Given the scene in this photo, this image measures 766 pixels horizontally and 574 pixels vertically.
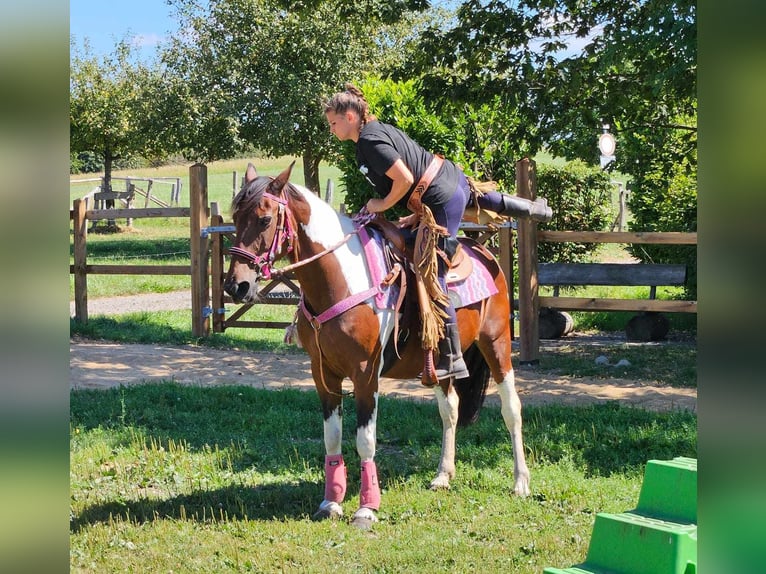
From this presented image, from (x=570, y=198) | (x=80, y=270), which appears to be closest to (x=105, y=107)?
(x=80, y=270)

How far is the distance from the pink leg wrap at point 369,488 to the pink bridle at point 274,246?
139 centimetres

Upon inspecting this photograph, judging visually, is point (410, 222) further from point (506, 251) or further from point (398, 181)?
point (506, 251)

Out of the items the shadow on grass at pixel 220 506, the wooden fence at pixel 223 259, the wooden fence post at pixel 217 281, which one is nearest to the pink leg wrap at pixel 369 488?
the shadow on grass at pixel 220 506

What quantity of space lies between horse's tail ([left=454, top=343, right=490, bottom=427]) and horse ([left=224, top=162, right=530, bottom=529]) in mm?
801

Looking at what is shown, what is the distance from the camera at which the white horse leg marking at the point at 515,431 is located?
6.00 meters

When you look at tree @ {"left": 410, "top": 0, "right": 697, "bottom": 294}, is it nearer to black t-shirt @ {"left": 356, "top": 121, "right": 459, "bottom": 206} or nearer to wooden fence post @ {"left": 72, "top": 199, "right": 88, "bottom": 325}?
black t-shirt @ {"left": 356, "top": 121, "right": 459, "bottom": 206}

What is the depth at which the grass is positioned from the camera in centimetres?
489

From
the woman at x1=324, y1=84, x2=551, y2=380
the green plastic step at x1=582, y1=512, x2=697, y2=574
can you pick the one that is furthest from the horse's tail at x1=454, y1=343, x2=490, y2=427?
the green plastic step at x1=582, y1=512, x2=697, y2=574

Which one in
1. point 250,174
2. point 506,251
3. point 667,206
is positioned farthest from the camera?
point 667,206

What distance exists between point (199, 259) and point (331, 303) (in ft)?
26.6

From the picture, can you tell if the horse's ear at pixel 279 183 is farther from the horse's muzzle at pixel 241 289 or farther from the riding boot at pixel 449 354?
the riding boot at pixel 449 354

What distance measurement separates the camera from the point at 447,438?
6227 mm

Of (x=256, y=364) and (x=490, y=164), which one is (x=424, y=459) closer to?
(x=256, y=364)

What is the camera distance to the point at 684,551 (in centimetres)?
304
